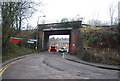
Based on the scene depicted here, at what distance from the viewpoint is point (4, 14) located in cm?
1591

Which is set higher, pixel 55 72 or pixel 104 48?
pixel 104 48

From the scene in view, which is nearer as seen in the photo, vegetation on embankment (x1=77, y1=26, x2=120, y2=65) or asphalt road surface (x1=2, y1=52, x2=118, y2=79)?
asphalt road surface (x1=2, y1=52, x2=118, y2=79)

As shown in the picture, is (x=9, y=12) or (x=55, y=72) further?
(x=9, y=12)

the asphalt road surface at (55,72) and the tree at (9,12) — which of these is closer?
the asphalt road surface at (55,72)

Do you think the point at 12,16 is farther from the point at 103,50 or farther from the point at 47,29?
the point at 47,29

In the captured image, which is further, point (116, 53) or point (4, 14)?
point (116, 53)

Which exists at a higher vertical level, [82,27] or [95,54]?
[82,27]

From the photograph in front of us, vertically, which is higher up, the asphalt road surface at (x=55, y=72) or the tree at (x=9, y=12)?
the tree at (x=9, y=12)

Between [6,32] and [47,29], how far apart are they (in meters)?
20.3

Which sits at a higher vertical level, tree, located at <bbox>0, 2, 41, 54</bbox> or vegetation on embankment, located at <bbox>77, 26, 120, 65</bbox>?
tree, located at <bbox>0, 2, 41, 54</bbox>

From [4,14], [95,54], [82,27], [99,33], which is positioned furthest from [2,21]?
[82,27]

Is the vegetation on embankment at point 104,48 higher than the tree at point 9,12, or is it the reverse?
the tree at point 9,12

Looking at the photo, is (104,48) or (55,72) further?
(104,48)

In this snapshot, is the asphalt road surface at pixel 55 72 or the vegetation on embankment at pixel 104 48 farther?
the vegetation on embankment at pixel 104 48
